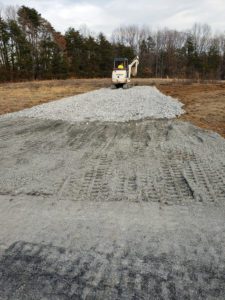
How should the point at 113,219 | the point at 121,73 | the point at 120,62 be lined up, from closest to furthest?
the point at 113,219
the point at 121,73
the point at 120,62

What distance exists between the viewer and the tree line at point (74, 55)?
120 ft

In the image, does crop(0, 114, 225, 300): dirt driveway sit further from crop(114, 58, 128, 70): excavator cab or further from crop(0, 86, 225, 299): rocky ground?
crop(114, 58, 128, 70): excavator cab

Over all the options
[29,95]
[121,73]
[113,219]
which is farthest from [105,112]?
[121,73]

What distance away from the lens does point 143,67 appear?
167 ft

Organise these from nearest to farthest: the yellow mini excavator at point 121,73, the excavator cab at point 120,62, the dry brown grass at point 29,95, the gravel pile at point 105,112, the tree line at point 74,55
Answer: the gravel pile at point 105,112, the dry brown grass at point 29,95, the yellow mini excavator at point 121,73, the excavator cab at point 120,62, the tree line at point 74,55

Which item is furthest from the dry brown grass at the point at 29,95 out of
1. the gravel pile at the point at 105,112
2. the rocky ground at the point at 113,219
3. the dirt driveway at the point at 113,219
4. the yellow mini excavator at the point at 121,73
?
the dirt driveway at the point at 113,219

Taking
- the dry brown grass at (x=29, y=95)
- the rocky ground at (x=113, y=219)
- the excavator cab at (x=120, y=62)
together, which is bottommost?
the rocky ground at (x=113, y=219)

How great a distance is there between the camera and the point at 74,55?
1719 inches

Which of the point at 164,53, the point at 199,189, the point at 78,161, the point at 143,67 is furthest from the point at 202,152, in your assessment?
the point at 164,53

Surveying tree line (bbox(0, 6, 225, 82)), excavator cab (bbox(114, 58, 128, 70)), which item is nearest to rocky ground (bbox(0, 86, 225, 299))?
excavator cab (bbox(114, 58, 128, 70))

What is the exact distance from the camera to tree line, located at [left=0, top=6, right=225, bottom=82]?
36594 millimetres

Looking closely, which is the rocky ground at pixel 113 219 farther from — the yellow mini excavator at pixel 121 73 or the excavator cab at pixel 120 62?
the excavator cab at pixel 120 62

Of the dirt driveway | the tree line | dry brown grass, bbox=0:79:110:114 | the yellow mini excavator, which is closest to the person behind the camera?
the dirt driveway

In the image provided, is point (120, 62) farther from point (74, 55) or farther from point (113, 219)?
point (74, 55)
